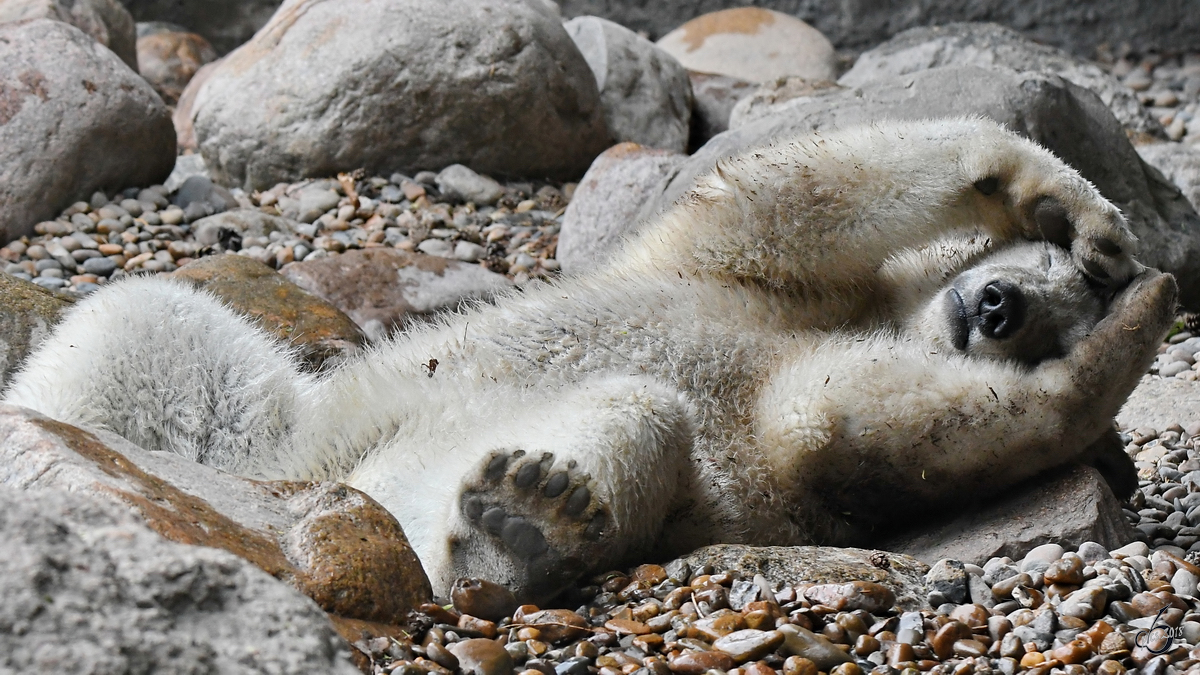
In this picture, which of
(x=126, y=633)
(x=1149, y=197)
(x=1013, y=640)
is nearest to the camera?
(x=126, y=633)

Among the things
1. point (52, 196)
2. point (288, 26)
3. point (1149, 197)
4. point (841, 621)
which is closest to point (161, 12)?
point (288, 26)

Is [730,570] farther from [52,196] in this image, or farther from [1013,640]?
[52,196]

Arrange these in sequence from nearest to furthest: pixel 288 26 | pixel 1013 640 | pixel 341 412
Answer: pixel 1013 640, pixel 341 412, pixel 288 26

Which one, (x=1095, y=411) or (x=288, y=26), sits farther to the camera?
(x=288, y=26)

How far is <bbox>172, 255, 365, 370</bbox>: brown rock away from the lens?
3896 millimetres

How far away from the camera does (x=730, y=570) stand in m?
2.41

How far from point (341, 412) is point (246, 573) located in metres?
1.73

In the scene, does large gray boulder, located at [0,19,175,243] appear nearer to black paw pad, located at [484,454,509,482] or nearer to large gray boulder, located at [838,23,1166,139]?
black paw pad, located at [484,454,509,482]

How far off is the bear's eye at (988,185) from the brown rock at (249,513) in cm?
166

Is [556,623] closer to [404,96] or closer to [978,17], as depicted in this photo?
[404,96]

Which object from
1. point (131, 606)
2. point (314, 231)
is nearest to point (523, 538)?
point (131, 606)

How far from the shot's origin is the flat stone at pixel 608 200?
17.7 ft

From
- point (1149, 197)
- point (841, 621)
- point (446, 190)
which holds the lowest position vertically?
point (446, 190)

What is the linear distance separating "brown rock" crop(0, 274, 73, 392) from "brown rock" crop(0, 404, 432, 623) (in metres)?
1.43
